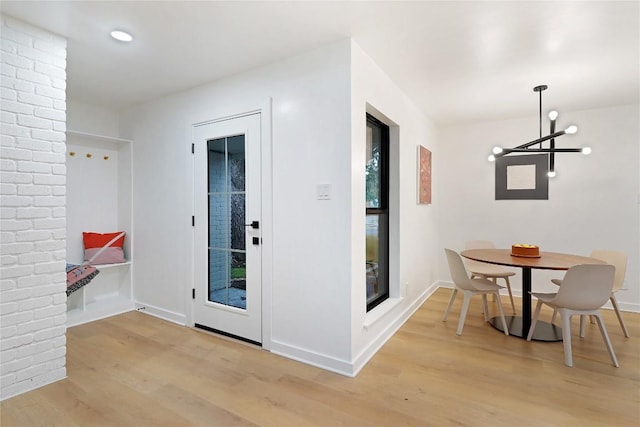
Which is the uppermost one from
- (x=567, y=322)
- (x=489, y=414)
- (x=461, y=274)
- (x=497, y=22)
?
(x=497, y=22)

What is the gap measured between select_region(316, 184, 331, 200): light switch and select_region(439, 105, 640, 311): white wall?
305 cm

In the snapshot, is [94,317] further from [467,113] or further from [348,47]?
[467,113]

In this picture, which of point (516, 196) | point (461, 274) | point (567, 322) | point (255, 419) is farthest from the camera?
point (516, 196)

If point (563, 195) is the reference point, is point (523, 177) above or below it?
above

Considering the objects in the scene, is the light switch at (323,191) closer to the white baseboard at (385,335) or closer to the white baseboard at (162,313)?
the white baseboard at (385,335)

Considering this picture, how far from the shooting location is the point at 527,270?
3.02 m

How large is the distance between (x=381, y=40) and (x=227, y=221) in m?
2.01

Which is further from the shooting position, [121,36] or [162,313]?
[162,313]

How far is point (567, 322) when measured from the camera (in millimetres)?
2445

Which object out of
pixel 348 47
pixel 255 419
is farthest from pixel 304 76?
pixel 255 419

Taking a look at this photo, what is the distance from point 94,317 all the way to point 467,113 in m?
4.98

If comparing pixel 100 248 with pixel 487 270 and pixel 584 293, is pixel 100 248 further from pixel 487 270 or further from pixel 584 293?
pixel 584 293

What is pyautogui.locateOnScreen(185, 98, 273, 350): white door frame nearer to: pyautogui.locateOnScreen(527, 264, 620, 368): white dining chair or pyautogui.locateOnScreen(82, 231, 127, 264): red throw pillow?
pyautogui.locateOnScreen(82, 231, 127, 264): red throw pillow

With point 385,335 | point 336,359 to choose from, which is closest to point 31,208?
point 336,359
